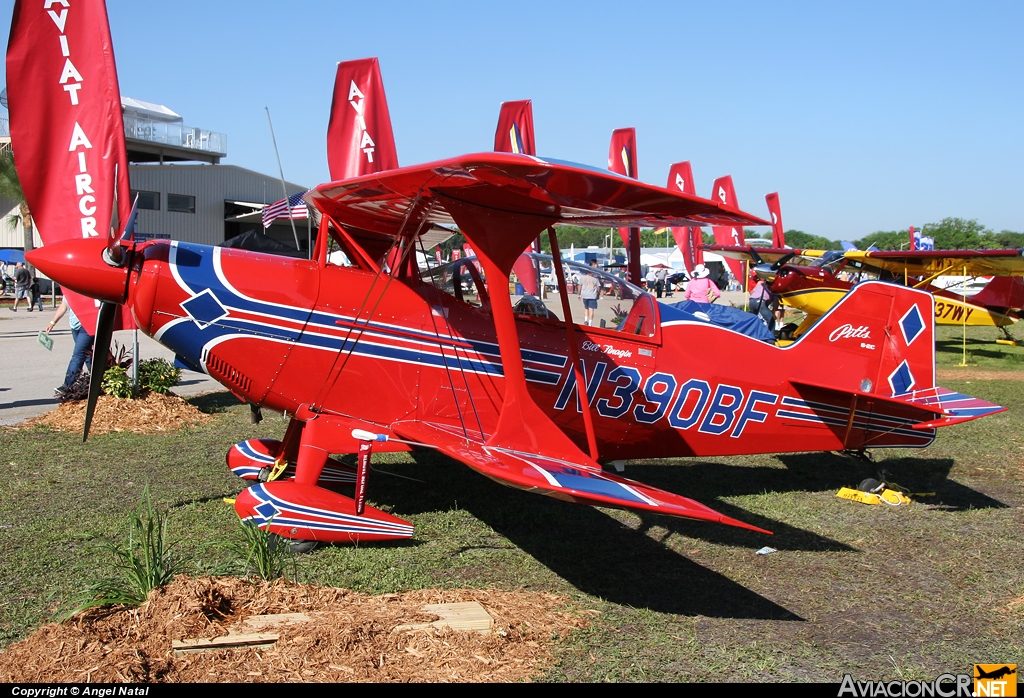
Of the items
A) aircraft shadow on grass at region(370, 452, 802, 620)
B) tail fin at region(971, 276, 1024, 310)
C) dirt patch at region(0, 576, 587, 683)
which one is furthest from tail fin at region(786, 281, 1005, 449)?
tail fin at region(971, 276, 1024, 310)

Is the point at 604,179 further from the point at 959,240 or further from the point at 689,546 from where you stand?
the point at 959,240

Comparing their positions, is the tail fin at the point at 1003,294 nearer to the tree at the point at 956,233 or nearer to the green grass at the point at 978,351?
the green grass at the point at 978,351

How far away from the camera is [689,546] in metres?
5.86

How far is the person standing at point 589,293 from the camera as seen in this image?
6.60 metres

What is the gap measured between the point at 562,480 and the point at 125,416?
6436 mm

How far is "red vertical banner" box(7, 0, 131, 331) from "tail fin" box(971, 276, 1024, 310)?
21.5m

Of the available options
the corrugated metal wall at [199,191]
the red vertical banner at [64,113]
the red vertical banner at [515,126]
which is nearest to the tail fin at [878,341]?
the red vertical banner at [64,113]

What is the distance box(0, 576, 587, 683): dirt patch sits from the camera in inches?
131

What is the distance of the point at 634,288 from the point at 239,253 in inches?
123

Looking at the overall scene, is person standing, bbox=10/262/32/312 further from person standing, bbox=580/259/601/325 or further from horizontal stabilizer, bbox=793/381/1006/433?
horizontal stabilizer, bbox=793/381/1006/433

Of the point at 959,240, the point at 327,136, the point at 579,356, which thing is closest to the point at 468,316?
the point at 579,356

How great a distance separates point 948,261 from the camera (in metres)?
19.4

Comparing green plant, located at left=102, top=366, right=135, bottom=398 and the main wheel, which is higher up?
green plant, located at left=102, top=366, right=135, bottom=398

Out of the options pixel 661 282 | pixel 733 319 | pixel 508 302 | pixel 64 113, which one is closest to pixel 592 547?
pixel 508 302
